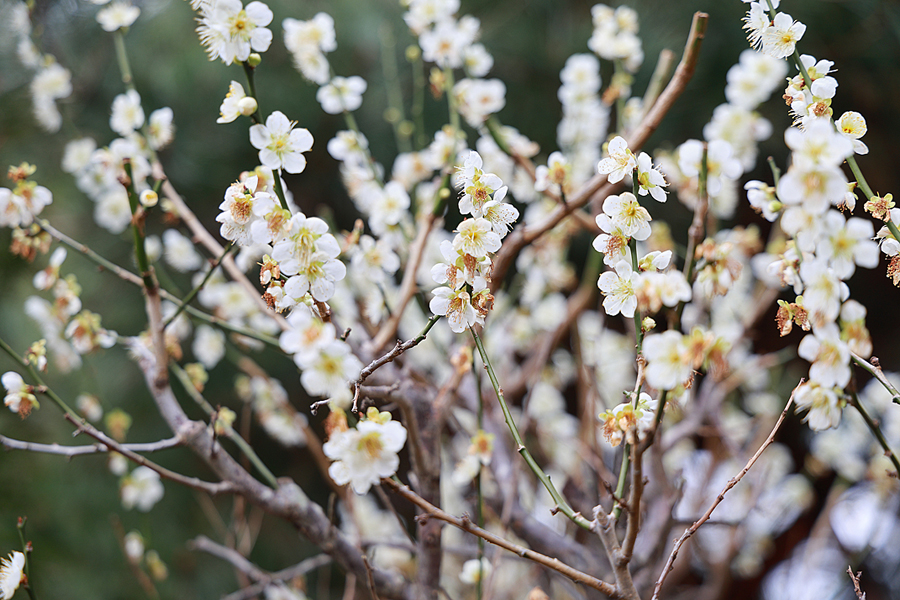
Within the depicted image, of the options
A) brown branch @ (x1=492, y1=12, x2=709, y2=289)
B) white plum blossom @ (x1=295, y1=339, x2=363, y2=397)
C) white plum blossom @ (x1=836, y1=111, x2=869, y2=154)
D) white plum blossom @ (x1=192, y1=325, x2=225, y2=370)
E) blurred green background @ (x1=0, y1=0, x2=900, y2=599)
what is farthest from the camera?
blurred green background @ (x1=0, y1=0, x2=900, y2=599)

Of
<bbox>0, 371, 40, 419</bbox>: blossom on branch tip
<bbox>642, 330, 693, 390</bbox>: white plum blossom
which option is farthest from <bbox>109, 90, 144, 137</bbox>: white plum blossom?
<bbox>642, 330, 693, 390</bbox>: white plum blossom

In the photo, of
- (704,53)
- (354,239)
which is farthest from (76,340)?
(704,53)

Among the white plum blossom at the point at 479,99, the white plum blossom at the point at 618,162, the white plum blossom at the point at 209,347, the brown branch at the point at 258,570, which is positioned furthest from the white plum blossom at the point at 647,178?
the white plum blossom at the point at 209,347

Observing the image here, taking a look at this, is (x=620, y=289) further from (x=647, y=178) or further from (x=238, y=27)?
(x=238, y=27)

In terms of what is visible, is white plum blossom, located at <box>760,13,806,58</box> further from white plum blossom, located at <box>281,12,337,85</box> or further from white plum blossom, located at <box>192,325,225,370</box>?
white plum blossom, located at <box>192,325,225,370</box>

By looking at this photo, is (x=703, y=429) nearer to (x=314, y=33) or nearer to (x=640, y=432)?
(x=640, y=432)

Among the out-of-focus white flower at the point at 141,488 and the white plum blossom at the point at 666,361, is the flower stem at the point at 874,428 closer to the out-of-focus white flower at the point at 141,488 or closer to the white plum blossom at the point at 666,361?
the white plum blossom at the point at 666,361

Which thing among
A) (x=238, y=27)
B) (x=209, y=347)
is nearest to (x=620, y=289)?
(x=238, y=27)
